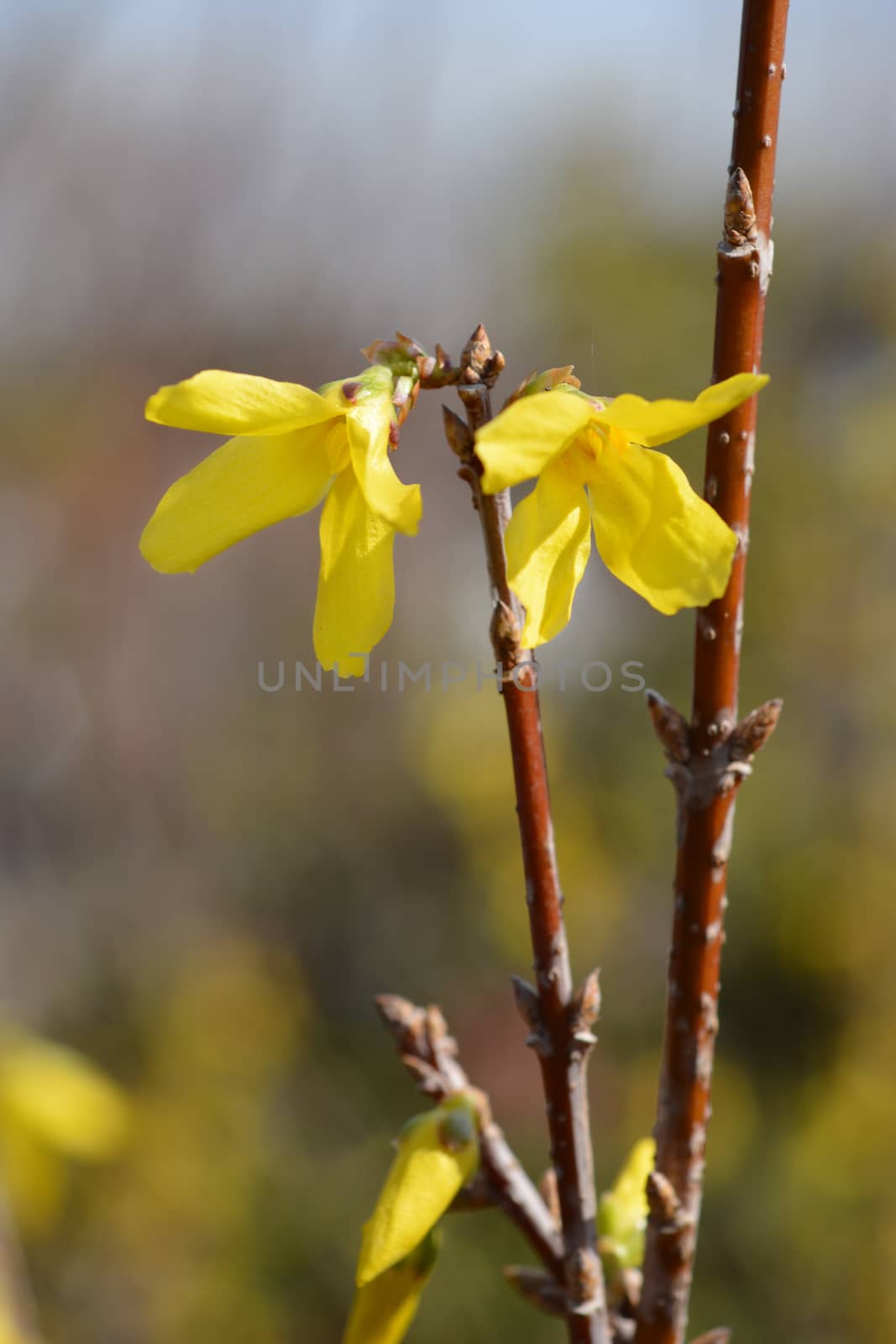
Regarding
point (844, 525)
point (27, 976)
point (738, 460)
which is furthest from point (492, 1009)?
point (738, 460)

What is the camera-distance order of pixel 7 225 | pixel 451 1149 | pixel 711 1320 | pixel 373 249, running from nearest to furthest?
pixel 451 1149
pixel 711 1320
pixel 7 225
pixel 373 249

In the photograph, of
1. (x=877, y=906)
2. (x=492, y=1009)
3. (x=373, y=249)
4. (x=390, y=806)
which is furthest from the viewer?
(x=373, y=249)

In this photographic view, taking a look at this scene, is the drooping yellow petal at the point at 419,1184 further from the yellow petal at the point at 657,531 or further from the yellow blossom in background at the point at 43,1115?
the yellow blossom in background at the point at 43,1115

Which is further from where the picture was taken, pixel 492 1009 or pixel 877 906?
pixel 492 1009

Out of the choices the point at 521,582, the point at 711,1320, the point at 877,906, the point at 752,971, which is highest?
the point at 521,582

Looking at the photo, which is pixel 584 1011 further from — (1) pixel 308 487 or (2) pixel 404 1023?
(1) pixel 308 487

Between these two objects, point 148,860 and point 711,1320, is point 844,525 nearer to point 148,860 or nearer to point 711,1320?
point 711,1320

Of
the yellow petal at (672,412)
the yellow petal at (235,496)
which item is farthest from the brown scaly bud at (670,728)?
the yellow petal at (235,496)

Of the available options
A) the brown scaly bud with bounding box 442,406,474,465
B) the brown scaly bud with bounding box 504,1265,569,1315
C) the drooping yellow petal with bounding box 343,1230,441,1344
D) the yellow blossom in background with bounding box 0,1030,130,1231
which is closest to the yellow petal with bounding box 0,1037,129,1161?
the yellow blossom in background with bounding box 0,1030,130,1231
